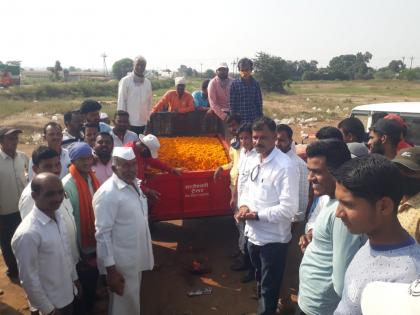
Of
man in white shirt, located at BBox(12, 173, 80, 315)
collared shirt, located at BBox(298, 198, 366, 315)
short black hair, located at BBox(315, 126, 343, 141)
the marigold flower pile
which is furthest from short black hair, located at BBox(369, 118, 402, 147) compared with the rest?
man in white shirt, located at BBox(12, 173, 80, 315)

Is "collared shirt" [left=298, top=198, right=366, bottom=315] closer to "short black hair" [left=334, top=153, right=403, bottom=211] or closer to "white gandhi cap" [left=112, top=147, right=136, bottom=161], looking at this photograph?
"short black hair" [left=334, top=153, right=403, bottom=211]

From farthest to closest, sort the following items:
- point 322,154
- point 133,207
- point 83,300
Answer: point 83,300, point 133,207, point 322,154

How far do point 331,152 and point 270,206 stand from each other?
3.47ft

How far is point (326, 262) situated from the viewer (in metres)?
2.31

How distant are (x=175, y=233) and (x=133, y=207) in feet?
10.1

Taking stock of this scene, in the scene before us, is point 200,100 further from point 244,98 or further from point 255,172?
point 255,172

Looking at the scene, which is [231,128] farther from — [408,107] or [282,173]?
[408,107]

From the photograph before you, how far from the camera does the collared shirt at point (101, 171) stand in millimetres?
3959

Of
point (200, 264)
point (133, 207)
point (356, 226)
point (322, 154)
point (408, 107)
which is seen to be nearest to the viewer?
point (356, 226)

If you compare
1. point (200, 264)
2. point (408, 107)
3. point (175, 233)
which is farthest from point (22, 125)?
point (408, 107)

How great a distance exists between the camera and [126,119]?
507 centimetres

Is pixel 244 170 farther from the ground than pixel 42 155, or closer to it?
closer to it

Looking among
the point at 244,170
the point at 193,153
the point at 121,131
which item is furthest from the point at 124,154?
the point at 193,153

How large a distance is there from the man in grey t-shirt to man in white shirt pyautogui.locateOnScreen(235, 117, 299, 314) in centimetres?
164
